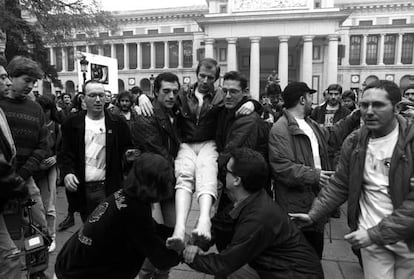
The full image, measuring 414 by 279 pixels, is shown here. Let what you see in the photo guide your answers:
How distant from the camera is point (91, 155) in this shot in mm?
3492

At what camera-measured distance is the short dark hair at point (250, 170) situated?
2.38 meters

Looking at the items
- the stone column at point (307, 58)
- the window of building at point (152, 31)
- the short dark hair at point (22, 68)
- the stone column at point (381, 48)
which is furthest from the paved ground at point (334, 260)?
the window of building at point (152, 31)

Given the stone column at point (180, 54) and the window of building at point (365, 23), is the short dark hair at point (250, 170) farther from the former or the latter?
the window of building at point (365, 23)

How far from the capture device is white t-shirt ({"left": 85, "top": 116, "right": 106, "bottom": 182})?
3488 millimetres

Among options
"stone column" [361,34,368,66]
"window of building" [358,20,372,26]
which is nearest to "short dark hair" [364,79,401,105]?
"stone column" [361,34,368,66]

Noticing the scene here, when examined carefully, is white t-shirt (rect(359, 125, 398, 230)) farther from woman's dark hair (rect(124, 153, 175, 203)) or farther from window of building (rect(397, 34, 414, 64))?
window of building (rect(397, 34, 414, 64))

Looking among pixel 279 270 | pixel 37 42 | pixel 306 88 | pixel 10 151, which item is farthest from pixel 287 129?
pixel 37 42

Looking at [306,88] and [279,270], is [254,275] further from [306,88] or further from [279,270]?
[306,88]

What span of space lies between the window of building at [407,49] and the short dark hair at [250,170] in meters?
61.1

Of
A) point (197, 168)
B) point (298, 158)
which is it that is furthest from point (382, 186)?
point (197, 168)

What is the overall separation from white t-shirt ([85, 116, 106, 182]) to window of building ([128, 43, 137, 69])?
62.2 metres

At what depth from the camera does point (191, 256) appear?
228 cm

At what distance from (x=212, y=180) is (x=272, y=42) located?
4821 cm

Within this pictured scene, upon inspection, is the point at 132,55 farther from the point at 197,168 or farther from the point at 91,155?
the point at 197,168
